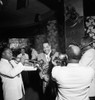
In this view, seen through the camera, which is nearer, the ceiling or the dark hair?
the dark hair

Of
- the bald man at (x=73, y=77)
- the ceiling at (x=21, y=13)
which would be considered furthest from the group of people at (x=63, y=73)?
the ceiling at (x=21, y=13)

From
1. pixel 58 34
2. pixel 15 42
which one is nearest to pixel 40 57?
pixel 58 34

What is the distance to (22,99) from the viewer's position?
10.3 ft

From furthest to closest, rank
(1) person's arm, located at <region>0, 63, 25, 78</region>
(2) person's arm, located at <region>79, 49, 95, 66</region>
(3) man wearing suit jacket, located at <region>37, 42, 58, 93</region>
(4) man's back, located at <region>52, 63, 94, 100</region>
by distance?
(3) man wearing suit jacket, located at <region>37, 42, 58, 93</region>
(1) person's arm, located at <region>0, 63, 25, 78</region>
(2) person's arm, located at <region>79, 49, 95, 66</region>
(4) man's back, located at <region>52, 63, 94, 100</region>

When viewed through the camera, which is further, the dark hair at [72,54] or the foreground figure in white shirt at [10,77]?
the foreground figure in white shirt at [10,77]

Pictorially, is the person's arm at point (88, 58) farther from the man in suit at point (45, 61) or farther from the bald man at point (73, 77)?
the man in suit at point (45, 61)

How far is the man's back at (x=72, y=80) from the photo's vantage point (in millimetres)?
1808

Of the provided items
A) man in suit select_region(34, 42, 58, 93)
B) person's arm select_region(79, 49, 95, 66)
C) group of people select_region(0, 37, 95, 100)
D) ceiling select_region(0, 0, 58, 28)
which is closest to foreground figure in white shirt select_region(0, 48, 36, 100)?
group of people select_region(0, 37, 95, 100)

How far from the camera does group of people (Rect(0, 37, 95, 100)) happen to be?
1.83 meters

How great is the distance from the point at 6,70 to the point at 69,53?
4.44 ft

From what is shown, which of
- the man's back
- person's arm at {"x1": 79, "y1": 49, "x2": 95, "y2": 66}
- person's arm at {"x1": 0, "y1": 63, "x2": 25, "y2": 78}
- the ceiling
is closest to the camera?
the man's back

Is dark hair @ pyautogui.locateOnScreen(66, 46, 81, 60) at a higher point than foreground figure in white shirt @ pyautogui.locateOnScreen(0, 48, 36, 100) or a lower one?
higher

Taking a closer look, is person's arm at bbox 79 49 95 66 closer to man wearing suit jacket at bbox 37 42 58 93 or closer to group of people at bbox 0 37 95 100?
group of people at bbox 0 37 95 100

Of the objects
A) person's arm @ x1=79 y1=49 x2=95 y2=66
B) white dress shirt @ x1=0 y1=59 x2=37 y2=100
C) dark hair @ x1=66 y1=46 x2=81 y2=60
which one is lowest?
white dress shirt @ x1=0 y1=59 x2=37 y2=100
